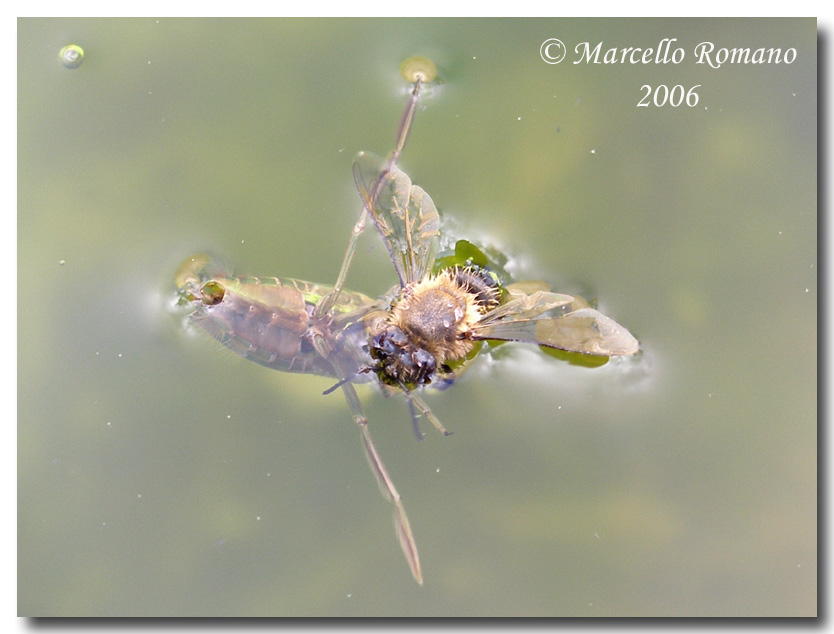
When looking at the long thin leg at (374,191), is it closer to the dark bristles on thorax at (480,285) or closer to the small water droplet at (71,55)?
the dark bristles on thorax at (480,285)

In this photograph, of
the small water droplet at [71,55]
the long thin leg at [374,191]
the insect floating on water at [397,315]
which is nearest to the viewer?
the insect floating on water at [397,315]

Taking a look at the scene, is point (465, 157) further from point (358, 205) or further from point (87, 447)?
point (87, 447)

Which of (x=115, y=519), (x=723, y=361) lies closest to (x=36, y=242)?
(x=115, y=519)

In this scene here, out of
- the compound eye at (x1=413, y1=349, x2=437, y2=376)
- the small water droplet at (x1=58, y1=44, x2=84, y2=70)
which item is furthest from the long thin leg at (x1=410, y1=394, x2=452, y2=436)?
the small water droplet at (x1=58, y1=44, x2=84, y2=70)

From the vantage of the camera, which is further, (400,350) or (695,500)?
(695,500)

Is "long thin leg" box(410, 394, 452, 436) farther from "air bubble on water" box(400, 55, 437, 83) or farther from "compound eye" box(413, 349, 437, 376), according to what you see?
"air bubble on water" box(400, 55, 437, 83)

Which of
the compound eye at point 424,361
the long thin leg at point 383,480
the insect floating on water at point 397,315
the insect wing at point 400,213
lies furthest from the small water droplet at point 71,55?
the compound eye at point 424,361

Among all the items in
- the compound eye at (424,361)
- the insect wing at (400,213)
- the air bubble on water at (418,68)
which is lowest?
the compound eye at (424,361)
